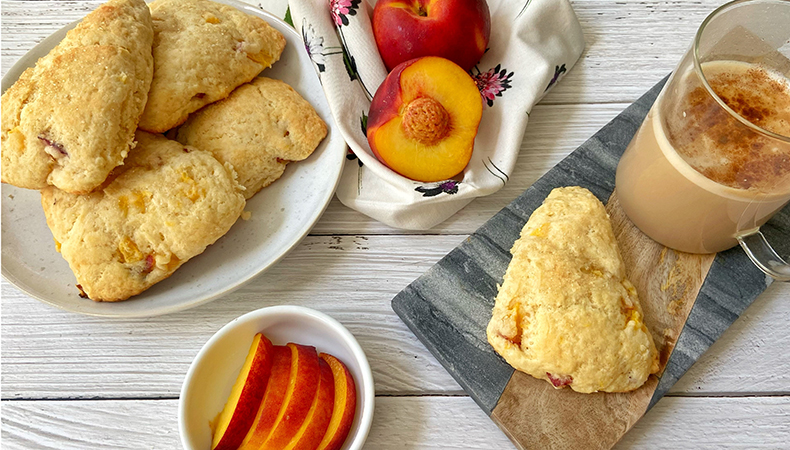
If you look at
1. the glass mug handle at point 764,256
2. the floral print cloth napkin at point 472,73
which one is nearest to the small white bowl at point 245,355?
the floral print cloth napkin at point 472,73

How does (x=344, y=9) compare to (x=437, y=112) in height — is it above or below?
above

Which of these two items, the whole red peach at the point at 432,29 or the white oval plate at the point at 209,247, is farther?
the whole red peach at the point at 432,29

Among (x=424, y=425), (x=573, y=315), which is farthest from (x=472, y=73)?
(x=424, y=425)

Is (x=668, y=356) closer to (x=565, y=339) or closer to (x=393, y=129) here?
(x=565, y=339)

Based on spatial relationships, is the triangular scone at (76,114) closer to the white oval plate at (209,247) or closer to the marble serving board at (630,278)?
the white oval plate at (209,247)

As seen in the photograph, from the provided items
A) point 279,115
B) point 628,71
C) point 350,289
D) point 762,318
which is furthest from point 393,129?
point 762,318

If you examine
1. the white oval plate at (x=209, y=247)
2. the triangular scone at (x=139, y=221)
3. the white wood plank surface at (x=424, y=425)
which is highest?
the triangular scone at (x=139, y=221)

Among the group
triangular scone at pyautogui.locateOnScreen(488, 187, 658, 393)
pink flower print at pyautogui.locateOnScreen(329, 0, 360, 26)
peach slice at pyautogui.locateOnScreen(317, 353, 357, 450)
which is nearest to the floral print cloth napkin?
pink flower print at pyautogui.locateOnScreen(329, 0, 360, 26)

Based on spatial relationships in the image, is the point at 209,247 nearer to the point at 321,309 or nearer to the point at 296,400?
the point at 321,309
